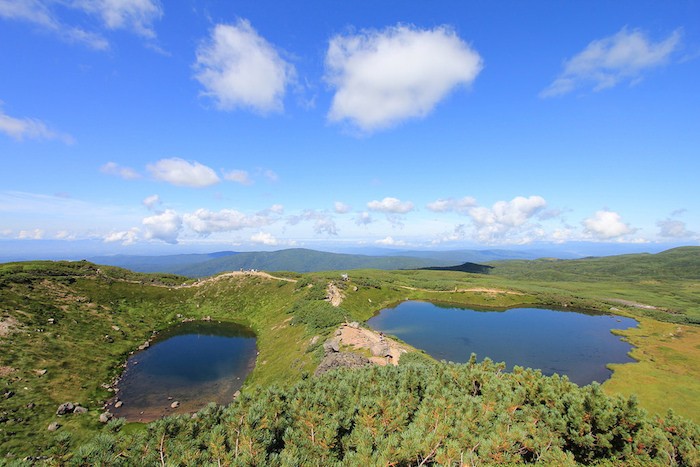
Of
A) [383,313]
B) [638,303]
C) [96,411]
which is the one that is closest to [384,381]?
[96,411]

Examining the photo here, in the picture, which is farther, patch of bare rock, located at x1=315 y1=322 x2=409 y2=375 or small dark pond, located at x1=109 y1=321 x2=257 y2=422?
small dark pond, located at x1=109 y1=321 x2=257 y2=422

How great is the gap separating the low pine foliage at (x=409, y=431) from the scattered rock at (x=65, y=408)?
41232mm

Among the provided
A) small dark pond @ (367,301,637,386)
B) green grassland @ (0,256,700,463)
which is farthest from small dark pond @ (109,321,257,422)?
small dark pond @ (367,301,637,386)

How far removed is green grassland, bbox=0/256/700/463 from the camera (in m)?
40.1

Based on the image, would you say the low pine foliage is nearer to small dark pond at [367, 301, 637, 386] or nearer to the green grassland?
the green grassland

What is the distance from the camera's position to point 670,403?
158 feet

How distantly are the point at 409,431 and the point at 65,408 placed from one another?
51119 mm

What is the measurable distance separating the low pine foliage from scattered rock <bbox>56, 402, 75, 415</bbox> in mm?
41232

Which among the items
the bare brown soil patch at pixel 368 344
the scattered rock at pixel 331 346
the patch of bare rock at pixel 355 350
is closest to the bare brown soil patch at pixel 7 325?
the scattered rock at pixel 331 346

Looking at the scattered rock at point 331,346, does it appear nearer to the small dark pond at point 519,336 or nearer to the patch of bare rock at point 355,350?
the patch of bare rock at point 355,350

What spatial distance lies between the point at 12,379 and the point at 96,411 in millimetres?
14729

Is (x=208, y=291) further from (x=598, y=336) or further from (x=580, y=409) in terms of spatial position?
(x=598, y=336)

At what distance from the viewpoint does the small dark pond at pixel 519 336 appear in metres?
66.2

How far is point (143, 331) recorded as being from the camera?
74188 millimetres
